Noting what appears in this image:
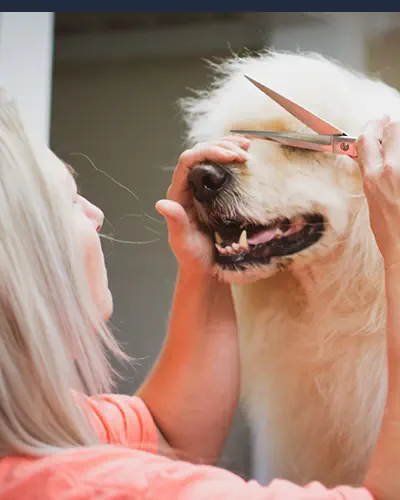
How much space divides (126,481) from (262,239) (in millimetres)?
313

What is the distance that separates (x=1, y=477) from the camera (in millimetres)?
591

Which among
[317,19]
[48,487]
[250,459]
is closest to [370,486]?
[250,459]

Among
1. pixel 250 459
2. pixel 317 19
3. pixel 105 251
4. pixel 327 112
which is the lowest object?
pixel 250 459

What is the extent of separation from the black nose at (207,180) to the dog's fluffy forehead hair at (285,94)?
57 millimetres

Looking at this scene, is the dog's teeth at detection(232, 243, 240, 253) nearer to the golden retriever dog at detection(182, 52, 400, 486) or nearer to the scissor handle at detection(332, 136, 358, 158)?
the golden retriever dog at detection(182, 52, 400, 486)

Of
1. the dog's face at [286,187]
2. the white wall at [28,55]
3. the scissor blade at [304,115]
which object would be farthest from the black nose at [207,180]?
the white wall at [28,55]

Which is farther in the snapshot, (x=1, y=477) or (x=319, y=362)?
(x=319, y=362)

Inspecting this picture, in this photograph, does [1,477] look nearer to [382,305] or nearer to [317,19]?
[382,305]

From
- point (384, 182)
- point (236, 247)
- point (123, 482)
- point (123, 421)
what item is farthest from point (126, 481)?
point (384, 182)

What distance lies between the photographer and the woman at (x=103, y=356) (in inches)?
22.6

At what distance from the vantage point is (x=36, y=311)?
1.99ft

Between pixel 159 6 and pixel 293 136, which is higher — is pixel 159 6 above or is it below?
above

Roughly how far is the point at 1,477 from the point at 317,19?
2.18ft

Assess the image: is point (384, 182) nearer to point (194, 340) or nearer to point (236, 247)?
point (236, 247)
